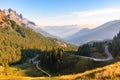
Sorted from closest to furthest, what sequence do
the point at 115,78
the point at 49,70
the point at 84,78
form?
the point at 115,78
the point at 84,78
the point at 49,70

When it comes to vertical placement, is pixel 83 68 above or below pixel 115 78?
below

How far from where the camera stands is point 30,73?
17650 cm

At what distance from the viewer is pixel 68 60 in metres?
196

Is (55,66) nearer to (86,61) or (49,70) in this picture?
(49,70)

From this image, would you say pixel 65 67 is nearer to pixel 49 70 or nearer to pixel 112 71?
pixel 49 70

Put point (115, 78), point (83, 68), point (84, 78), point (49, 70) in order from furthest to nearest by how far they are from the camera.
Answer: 1. point (49, 70)
2. point (83, 68)
3. point (84, 78)
4. point (115, 78)

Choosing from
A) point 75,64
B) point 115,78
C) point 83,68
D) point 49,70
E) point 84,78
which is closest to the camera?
point 115,78

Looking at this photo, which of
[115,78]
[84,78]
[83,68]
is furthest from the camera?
[83,68]

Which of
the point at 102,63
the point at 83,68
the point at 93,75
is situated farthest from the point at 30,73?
the point at 93,75

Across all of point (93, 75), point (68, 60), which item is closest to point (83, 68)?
point (68, 60)

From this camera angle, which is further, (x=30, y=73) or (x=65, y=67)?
(x=65, y=67)

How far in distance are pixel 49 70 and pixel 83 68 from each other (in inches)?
1278

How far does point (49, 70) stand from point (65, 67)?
43.3 feet

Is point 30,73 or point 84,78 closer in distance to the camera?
point 84,78
